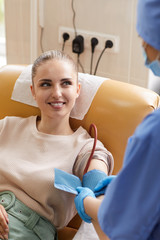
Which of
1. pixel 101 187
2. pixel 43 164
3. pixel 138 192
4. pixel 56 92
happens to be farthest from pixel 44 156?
pixel 138 192

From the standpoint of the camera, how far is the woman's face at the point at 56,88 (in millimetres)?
1693

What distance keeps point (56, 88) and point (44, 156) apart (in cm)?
29

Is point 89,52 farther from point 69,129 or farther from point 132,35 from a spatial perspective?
point 69,129

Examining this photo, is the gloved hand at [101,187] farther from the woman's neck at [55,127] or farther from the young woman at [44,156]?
the woman's neck at [55,127]

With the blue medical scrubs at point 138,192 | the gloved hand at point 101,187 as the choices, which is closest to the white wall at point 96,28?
the gloved hand at point 101,187

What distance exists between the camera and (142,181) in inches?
38.9

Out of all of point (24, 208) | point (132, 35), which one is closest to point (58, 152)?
point (24, 208)

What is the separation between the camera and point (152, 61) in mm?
1057

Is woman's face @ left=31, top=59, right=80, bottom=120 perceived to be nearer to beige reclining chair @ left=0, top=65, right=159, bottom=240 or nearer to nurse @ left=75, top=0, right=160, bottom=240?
beige reclining chair @ left=0, top=65, right=159, bottom=240

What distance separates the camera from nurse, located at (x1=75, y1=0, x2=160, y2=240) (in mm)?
978

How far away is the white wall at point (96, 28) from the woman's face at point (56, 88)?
3.58 feet

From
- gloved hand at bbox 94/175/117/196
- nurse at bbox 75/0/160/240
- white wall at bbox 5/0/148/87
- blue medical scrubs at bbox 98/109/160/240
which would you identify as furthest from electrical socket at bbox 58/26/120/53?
blue medical scrubs at bbox 98/109/160/240

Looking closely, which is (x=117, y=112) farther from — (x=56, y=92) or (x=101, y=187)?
(x=101, y=187)

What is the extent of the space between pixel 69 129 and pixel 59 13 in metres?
1.45
